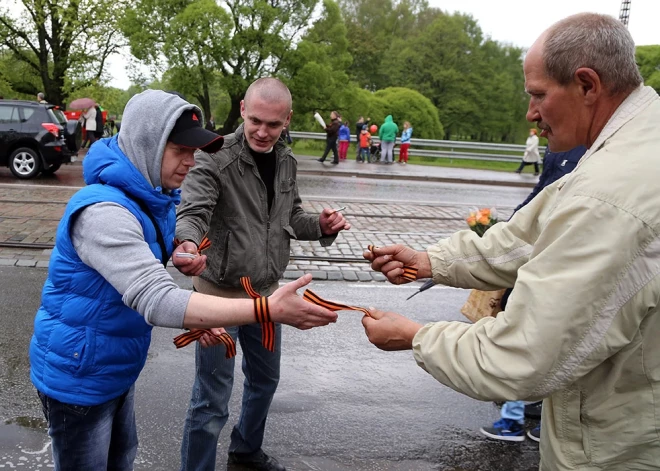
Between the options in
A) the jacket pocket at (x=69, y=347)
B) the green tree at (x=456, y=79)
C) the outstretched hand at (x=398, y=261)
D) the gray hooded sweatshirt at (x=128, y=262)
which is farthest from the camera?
the green tree at (x=456, y=79)

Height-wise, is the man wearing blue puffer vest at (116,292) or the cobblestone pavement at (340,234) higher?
the man wearing blue puffer vest at (116,292)

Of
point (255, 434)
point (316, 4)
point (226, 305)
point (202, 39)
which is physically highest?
point (316, 4)

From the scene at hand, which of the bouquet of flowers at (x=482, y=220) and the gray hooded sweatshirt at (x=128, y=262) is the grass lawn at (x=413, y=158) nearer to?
the bouquet of flowers at (x=482, y=220)

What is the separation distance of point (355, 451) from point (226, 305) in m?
2.24

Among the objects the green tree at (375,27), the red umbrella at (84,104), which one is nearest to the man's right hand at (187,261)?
the red umbrella at (84,104)

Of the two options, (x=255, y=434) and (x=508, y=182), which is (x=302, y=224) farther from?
(x=508, y=182)

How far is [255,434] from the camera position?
11.9 feet

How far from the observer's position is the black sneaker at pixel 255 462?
3.63 meters

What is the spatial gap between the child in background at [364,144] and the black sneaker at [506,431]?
20.7 meters

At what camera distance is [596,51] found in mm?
1800

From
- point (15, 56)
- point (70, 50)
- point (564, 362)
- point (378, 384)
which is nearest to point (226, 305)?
point (564, 362)

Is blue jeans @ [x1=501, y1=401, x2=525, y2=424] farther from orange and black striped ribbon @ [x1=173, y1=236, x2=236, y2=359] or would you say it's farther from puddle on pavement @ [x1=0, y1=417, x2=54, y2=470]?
puddle on pavement @ [x1=0, y1=417, x2=54, y2=470]

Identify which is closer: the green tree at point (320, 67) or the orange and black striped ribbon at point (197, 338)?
the orange and black striped ribbon at point (197, 338)

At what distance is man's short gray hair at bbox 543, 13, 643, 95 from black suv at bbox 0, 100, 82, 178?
47.5 ft
